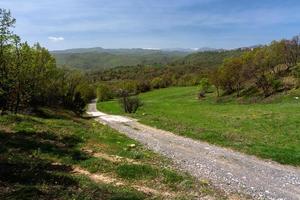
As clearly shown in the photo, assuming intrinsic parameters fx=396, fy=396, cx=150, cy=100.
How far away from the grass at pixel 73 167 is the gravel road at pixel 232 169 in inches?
44.3

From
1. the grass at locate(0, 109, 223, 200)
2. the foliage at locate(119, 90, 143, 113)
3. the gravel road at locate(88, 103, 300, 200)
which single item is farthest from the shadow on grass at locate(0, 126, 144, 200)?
the foliage at locate(119, 90, 143, 113)

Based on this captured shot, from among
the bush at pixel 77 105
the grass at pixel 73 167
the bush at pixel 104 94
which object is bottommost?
the bush at pixel 104 94

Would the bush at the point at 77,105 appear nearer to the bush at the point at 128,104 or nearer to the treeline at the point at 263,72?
the bush at the point at 128,104

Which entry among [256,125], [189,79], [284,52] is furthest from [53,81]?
[189,79]

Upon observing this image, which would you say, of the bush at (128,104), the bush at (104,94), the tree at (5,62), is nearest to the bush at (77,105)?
the bush at (128,104)

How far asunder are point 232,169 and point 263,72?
75.1 meters

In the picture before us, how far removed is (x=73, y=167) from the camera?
687 inches

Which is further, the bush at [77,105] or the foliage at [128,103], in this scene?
the bush at [77,105]

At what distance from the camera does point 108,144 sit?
78.7 feet

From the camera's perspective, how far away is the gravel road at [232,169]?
15.8 meters

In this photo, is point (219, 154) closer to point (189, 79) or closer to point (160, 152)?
point (160, 152)

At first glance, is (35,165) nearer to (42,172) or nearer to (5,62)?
(42,172)

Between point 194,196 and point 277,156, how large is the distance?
30.8 feet

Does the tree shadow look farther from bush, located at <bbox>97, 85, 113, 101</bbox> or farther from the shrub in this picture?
bush, located at <bbox>97, 85, 113, 101</bbox>
